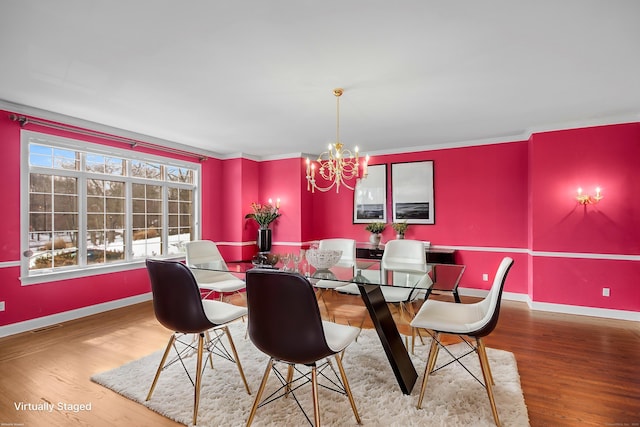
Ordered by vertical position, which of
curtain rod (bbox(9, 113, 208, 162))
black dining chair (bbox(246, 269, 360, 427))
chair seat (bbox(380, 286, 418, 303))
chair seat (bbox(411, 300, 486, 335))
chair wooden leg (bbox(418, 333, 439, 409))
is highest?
curtain rod (bbox(9, 113, 208, 162))

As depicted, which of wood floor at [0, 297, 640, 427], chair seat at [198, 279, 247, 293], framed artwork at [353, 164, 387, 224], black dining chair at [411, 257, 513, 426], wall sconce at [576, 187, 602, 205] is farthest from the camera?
framed artwork at [353, 164, 387, 224]

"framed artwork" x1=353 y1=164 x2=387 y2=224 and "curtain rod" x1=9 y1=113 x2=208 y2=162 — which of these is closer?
"curtain rod" x1=9 y1=113 x2=208 y2=162

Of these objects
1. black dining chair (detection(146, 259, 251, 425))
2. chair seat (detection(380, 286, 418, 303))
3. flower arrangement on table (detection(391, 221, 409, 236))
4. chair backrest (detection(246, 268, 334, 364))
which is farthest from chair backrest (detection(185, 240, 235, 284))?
flower arrangement on table (detection(391, 221, 409, 236))

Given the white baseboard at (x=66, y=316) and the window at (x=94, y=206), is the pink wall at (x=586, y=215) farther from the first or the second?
the white baseboard at (x=66, y=316)

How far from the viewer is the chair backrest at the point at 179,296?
204cm

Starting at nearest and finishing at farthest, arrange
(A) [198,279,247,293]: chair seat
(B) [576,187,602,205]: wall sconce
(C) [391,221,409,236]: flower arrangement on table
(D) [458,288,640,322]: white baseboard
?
(A) [198,279,247,293]: chair seat → (D) [458,288,640,322]: white baseboard → (B) [576,187,602,205]: wall sconce → (C) [391,221,409,236]: flower arrangement on table

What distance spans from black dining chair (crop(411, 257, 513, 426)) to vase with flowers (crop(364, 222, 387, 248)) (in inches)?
114

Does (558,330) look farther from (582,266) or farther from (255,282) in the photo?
(255,282)

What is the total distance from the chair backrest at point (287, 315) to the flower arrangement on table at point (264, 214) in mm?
4155

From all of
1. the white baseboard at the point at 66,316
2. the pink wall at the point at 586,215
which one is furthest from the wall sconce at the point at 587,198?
the white baseboard at the point at 66,316

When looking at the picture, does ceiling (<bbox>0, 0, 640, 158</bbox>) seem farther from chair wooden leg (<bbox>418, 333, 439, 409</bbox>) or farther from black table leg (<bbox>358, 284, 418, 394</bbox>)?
chair wooden leg (<bbox>418, 333, 439, 409</bbox>)

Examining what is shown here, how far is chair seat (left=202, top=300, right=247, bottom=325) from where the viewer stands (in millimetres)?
2240

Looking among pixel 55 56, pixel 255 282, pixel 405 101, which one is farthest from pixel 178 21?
pixel 405 101

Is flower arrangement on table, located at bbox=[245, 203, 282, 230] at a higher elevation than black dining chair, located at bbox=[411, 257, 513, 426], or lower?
higher
